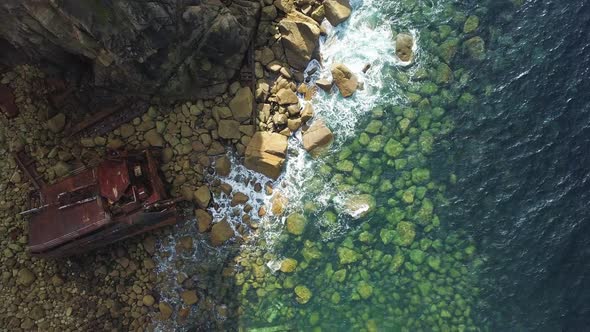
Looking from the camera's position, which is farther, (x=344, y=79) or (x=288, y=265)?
(x=344, y=79)

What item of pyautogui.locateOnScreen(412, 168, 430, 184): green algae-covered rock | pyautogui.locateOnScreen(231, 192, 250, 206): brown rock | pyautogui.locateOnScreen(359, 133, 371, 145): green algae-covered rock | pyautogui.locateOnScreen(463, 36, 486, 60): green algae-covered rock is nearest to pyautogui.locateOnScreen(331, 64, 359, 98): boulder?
pyautogui.locateOnScreen(359, 133, 371, 145): green algae-covered rock

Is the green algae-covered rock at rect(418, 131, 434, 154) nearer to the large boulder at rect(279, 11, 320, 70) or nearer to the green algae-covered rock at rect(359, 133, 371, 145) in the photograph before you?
the green algae-covered rock at rect(359, 133, 371, 145)

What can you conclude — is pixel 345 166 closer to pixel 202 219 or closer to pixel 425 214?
pixel 425 214

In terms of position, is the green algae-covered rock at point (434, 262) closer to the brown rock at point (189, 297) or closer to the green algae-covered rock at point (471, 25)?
the brown rock at point (189, 297)

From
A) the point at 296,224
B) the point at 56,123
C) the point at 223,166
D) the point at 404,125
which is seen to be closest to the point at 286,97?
the point at 223,166

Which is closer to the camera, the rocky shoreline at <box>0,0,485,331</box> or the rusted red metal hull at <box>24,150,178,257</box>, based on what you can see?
the rusted red metal hull at <box>24,150,178,257</box>

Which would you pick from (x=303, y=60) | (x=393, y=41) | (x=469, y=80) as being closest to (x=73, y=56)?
(x=303, y=60)

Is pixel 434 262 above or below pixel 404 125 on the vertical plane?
below
